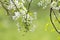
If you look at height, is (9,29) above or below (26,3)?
above

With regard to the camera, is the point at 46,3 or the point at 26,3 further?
the point at 26,3

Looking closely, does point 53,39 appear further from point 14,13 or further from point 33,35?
point 14,13

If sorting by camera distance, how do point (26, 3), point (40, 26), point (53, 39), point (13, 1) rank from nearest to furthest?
point (13, 1) → point (26, 3) → point (53, 39) → point (40, 26)

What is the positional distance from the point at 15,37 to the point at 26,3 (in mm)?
1169

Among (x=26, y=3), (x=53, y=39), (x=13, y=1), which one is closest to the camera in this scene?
(x=13, y=1)

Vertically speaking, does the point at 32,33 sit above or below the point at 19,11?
above

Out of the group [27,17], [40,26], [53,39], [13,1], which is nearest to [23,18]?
[27,17]

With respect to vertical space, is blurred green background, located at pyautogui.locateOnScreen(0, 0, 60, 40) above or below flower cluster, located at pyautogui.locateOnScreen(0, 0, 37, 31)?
above

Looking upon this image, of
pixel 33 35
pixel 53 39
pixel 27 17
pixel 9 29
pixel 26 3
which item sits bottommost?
pixel 27 17

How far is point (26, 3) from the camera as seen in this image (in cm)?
163

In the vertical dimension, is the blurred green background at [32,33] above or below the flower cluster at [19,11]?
above

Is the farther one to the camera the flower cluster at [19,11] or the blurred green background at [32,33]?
the blurred green background at [32,33]

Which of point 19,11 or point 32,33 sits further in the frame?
point 32,33

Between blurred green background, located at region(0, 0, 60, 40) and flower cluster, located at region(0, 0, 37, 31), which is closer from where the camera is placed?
flower cluster, located at region(0, 0, 37, 31)
